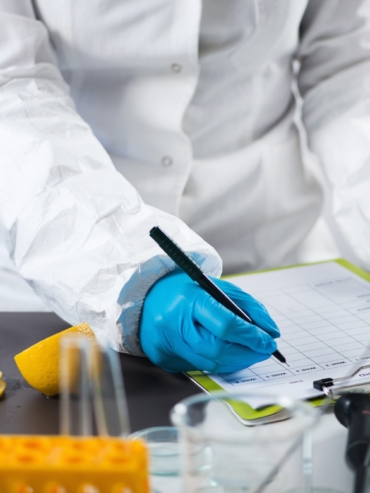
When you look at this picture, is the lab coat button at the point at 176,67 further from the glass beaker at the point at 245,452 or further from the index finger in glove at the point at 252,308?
the glass beaker at the point at 245,452

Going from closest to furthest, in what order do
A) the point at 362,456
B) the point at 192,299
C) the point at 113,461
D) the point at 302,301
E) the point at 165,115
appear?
the point at 113,461, the point at 362,456, the point at 192,299, the point at 302,301, the point at 165,115

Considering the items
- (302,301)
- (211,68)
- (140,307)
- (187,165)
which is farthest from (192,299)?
(211,68)

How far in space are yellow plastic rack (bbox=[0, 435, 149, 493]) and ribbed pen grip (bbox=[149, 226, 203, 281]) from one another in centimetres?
30

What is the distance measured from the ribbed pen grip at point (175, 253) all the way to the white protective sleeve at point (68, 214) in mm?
42

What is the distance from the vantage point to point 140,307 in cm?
71

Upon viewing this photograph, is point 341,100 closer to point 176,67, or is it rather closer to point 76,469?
point 176,67

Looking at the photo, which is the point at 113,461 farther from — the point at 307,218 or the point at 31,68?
the point at 307,218

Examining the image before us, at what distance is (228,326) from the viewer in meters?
0.63

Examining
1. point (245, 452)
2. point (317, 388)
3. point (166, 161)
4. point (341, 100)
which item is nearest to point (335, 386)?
point (317, 388)

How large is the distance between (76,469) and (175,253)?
0.33 metres

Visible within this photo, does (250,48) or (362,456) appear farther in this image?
(250,48)

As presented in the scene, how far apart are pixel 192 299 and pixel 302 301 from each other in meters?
0.24

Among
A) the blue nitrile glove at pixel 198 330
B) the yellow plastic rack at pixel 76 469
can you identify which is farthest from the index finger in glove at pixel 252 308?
the yellow plastic rack at pixel 76 469

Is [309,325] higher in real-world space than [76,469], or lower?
lower
